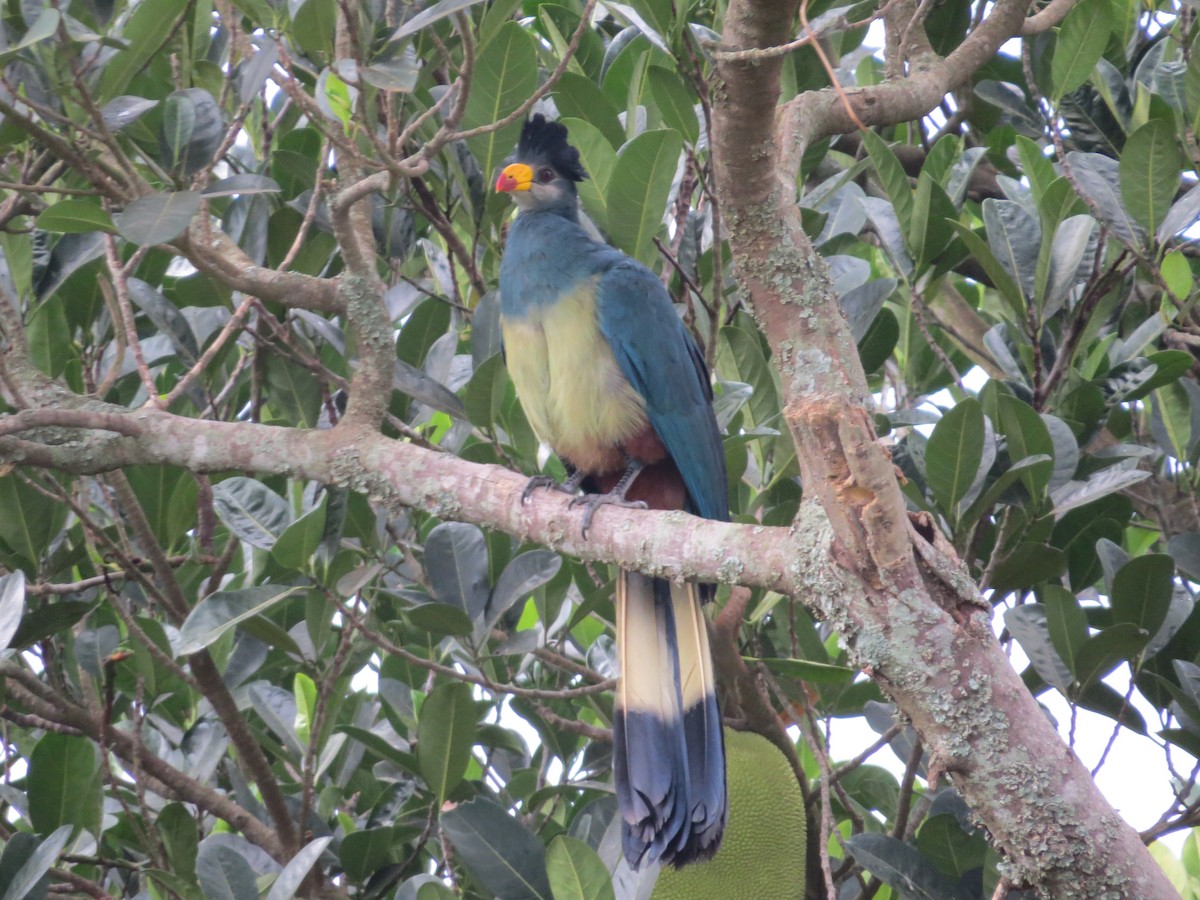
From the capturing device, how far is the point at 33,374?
2.88m

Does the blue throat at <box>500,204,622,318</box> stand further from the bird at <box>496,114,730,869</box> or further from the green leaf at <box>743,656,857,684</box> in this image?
the green leaf at <box>743,656,857,684</box>

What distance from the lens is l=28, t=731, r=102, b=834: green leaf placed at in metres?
2.73

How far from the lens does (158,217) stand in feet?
7.73

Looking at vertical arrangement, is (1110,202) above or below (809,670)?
above

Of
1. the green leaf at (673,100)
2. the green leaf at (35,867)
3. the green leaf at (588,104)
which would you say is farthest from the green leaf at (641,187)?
the green leaf at (35,867)

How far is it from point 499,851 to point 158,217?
4.76ft

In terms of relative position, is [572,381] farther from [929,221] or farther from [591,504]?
[929,221]

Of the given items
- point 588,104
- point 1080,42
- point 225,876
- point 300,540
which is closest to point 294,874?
point 225,876

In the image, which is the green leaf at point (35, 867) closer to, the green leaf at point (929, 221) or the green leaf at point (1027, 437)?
the green leaf at point (1027, 437)

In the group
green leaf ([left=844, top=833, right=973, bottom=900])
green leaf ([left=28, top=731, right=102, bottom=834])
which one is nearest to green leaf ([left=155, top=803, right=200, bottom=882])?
green leaf ([left=28, top=731, right=102, bottom=834])

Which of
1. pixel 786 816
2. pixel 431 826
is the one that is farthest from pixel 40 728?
pixel 786 816

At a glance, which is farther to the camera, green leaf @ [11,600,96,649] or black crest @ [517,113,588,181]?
black crest @ [517,113,588,181]

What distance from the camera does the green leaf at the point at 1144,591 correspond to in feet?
8.54

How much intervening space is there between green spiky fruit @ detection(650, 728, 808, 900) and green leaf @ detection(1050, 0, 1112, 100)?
1.96 m
